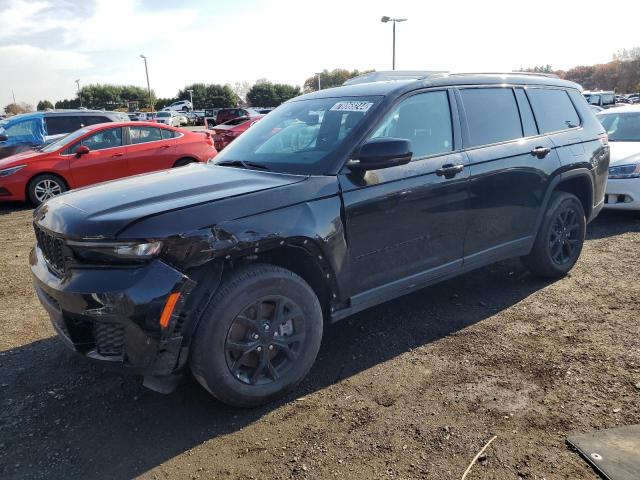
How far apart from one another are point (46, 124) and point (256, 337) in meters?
11.9

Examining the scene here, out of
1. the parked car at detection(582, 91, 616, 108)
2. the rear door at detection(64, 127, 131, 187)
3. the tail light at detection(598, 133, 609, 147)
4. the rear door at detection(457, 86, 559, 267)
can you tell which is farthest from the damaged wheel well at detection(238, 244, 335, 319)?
the parked car at detection(582, 91, 616, 108)

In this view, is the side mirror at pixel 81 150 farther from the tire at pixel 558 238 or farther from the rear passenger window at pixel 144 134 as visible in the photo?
the tire at pixel 558 238

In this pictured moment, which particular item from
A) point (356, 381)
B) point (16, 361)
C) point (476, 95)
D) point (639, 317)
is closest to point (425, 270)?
point (356, 381)

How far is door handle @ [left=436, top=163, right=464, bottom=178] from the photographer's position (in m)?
3.66

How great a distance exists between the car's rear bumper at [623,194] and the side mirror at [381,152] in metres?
5.24

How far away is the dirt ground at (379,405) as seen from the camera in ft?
8.34

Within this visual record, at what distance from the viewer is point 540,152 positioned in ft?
14.3

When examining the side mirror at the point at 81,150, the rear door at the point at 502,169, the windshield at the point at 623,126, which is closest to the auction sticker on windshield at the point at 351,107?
the rear door at the point at 502,169

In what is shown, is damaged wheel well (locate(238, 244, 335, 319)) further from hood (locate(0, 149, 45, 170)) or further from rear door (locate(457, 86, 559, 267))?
hood (locate(0, 149, 45, 170))

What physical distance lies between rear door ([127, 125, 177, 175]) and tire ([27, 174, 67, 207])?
4.33 feet

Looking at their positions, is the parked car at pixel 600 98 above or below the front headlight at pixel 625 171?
above

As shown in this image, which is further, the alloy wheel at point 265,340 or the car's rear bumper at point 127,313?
the alloy wheel at point 265,340

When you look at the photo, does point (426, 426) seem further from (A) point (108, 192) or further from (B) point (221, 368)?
(A) point (108, 192)

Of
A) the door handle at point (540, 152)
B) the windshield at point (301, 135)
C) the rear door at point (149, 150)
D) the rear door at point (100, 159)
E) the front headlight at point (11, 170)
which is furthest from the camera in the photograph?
the rear door at point (149, 150)
